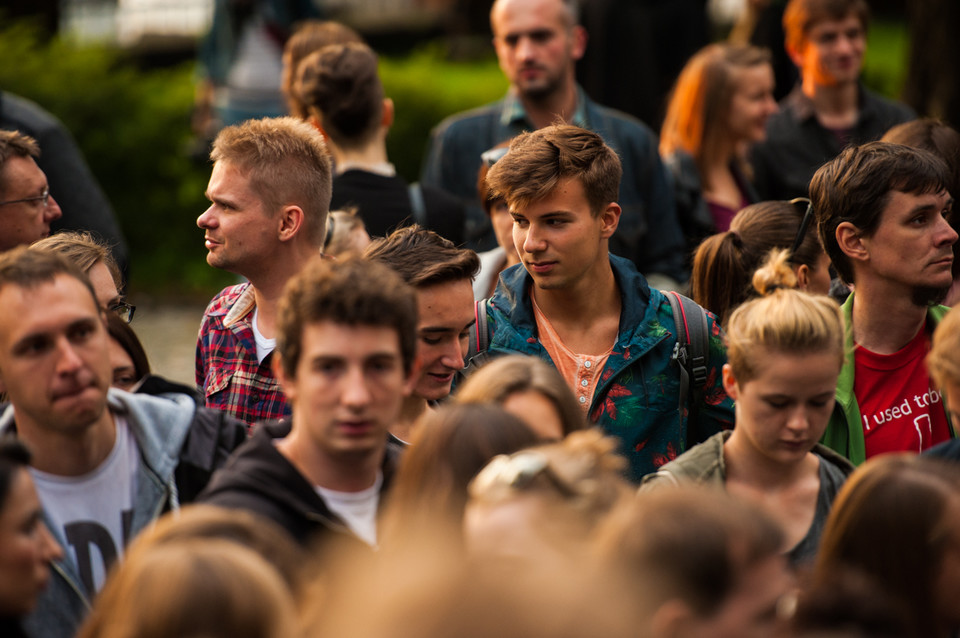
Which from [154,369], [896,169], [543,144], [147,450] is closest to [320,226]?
[543,144]

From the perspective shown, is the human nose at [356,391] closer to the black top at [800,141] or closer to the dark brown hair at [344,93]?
the dark brown hair at [344,93]

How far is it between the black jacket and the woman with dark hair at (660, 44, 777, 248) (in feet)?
14.0

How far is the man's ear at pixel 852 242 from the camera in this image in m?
5.18

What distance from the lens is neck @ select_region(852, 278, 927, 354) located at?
509 cm

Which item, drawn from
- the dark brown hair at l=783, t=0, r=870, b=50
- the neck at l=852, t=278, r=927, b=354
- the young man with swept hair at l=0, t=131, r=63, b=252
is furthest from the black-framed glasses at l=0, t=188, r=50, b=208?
the dark brown hair at l=783, t=0, r=870, b=50

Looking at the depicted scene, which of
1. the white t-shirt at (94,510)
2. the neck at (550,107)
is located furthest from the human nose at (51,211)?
the neck at (550,107)

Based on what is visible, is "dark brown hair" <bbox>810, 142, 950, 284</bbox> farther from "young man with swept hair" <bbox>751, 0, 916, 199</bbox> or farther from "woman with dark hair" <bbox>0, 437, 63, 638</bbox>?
"woman with dark hair" <bbox>0, 437, 63, 638</bbox>

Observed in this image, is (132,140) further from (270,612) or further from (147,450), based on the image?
(270,612)

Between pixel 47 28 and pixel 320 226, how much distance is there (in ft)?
46.7

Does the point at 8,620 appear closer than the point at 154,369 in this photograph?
Yes

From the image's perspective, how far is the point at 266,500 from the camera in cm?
360

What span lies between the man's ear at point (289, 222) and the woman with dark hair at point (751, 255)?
173cm

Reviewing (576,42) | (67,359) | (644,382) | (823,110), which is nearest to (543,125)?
(576,42)

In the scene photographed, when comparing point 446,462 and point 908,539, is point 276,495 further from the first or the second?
point 908,539
